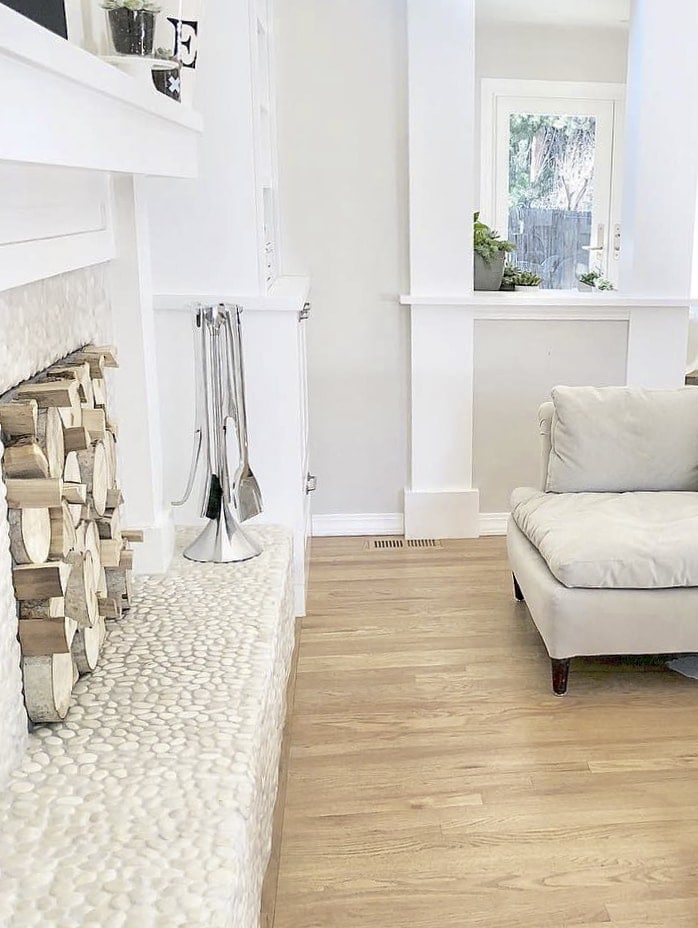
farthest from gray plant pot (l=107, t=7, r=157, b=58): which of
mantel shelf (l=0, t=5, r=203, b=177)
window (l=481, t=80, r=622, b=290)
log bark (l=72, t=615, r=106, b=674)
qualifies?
window (l=481, t=80, r=622, b=290)

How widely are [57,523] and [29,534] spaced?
67 mm

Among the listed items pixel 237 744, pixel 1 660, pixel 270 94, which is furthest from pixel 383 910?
pixel 270 94

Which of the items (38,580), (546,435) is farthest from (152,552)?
(546,435)

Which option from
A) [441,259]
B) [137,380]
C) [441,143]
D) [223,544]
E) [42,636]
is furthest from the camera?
[441,259]

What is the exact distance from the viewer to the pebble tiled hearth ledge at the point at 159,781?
125 centimetres

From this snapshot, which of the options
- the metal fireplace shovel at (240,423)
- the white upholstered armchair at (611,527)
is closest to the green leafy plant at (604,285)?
the white upholstered armchair at (611,527)

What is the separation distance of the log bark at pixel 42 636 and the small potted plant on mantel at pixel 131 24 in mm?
1206

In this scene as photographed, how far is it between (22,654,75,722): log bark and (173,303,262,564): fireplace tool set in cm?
85

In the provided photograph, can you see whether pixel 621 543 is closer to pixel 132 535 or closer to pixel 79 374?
pixel 132 535

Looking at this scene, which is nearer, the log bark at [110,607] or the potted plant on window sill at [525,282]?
the log bark at [110,607]

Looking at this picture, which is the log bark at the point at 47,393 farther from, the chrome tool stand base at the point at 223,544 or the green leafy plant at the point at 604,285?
the green leafy plant at the point at 604,285

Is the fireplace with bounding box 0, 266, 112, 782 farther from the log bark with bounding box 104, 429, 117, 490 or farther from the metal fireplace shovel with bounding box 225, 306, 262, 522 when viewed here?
the metal fireplace shovel with bounding box 225, 306, 262, 522

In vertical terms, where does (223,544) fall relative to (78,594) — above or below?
below

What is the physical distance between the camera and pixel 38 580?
5.24 ft
